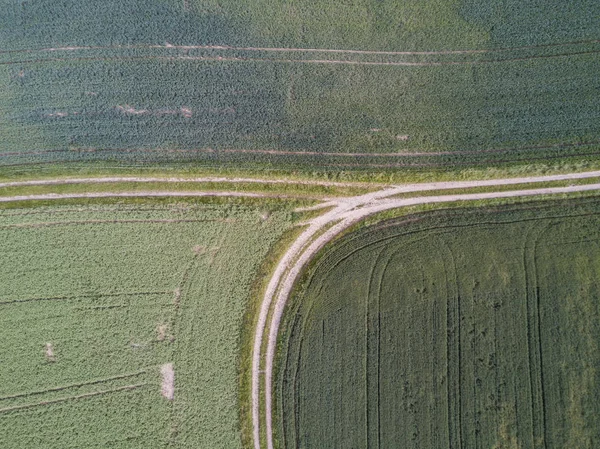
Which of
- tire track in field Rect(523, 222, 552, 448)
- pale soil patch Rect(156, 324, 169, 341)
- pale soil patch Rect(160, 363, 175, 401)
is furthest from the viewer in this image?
pale soil patch Rect(156, 324, 169, 341)

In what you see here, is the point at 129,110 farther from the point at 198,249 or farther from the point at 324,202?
the point at 324,202

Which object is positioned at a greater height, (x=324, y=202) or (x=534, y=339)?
(x=324, y=202)

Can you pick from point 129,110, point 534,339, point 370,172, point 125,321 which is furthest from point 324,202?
point 534,339

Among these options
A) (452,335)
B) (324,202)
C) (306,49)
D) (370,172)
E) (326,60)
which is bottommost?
(452,335)

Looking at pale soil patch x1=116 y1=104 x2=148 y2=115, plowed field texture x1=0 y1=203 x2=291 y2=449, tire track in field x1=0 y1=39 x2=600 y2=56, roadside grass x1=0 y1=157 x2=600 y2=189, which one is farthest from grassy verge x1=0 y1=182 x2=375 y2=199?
tire track in field x1=0 y1=39 x2=600 y2=56

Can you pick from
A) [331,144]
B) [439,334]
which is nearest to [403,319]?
[439,334]

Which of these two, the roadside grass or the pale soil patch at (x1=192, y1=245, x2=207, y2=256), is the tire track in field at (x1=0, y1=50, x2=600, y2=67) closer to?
the roadside grass
